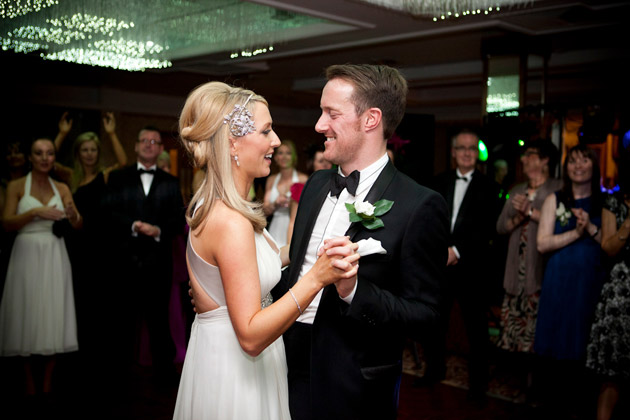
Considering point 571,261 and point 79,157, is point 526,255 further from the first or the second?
point 79,157

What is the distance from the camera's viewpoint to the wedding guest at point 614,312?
3578 mm

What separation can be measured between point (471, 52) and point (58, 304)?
5.93 meters

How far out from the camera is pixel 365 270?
6.27 ft

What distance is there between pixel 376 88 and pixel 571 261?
2609 mm

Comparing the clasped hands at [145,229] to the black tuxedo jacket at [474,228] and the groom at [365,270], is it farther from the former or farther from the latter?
the groom at [365,270]

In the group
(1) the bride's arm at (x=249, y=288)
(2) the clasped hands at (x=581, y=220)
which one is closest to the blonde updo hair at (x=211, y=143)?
(1) the bride's arm at (x=249, y=288)

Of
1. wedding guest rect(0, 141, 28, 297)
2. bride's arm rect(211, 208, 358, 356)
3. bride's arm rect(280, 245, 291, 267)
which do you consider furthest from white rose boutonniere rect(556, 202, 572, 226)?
wedding guest rect(0, 141, 28, 297)

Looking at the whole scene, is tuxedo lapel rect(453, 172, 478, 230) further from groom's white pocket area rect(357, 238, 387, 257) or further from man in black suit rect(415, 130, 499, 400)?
groom's white pocket area rect(357, 238, 387, 257)

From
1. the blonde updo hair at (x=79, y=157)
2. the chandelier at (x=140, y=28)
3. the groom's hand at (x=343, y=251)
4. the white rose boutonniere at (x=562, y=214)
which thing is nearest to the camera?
the groom's hand at (x=343, y=251)

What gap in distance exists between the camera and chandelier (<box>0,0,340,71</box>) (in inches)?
168

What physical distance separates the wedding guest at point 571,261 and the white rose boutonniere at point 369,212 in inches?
99.1

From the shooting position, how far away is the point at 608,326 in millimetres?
3641

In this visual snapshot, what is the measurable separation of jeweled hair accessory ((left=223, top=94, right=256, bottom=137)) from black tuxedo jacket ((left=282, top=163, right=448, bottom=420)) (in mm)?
453

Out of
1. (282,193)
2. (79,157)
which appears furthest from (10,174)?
(282,193)
